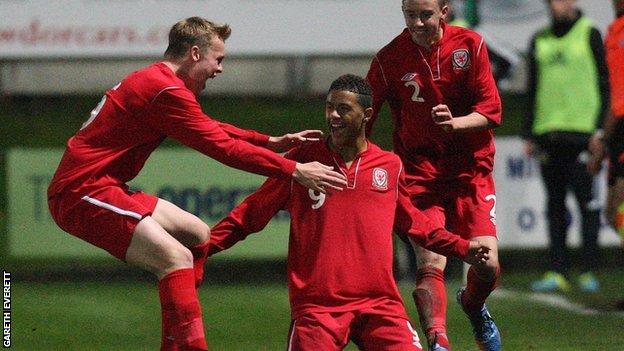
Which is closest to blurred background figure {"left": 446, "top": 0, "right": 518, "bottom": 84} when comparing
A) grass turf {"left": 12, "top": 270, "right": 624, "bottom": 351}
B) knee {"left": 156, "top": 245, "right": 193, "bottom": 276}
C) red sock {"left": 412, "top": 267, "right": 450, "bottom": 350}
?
grass turf {"left": 12, "top": 270, "right": 624, "bottom": 351}

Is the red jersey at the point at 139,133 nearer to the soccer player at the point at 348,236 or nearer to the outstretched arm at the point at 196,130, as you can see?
the outstretched arm at the point at 196,130

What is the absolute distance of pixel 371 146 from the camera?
646 cm

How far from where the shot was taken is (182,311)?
6473 mm

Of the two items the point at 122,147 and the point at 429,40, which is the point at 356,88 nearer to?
the point at 429,40

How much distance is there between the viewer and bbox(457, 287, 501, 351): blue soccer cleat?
24.2 ft

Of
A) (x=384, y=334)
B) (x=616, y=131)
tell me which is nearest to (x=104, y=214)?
(x=384, y=334)

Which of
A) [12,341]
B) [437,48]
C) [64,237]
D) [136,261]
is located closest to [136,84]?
[136,261]

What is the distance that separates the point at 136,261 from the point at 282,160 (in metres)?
0.87

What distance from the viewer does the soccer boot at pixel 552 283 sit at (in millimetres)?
10641

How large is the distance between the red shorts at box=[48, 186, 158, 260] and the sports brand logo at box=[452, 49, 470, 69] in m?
1.64

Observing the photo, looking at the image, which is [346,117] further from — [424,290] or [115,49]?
[115,49]

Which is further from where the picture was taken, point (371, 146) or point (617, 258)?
point (617, 258)

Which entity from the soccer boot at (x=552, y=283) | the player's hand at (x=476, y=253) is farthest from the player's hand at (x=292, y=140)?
the soccer boot at (x=552, y=283)

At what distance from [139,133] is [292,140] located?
724 millimetres
